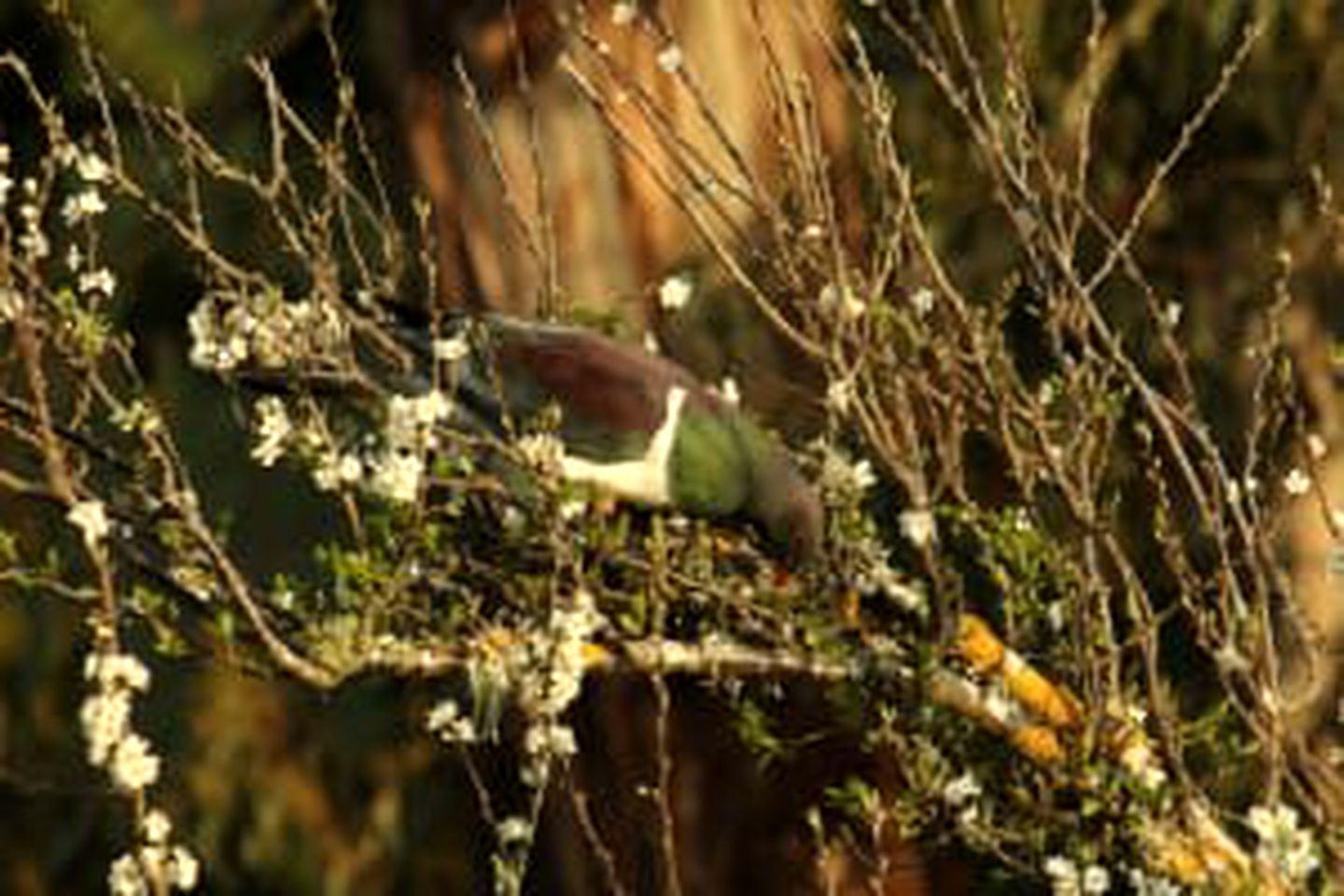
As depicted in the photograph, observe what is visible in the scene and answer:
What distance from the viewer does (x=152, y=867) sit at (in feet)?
13.4

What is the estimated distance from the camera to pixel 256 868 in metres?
14.8

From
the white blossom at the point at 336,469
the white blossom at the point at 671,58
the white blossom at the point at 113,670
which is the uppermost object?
the white blossom at the point at 671,58

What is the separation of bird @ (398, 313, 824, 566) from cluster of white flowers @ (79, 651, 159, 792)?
3.91 feet

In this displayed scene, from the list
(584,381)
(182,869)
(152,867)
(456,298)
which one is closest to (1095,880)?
(584,381)

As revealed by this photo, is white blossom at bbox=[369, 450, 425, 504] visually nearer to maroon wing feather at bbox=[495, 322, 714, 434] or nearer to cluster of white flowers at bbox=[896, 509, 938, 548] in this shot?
maroon wing feather at bbox=[495, 322, 714, 434]

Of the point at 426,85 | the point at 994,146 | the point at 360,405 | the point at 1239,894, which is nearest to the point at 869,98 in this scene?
the point at 994,146

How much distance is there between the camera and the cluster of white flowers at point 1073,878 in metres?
5.12

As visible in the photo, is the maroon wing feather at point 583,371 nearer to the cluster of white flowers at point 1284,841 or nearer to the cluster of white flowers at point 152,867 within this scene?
the cluster of white flowers at point 152,867

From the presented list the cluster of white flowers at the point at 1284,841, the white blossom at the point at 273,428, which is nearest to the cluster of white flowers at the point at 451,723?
the white blossom at the point at 273,428

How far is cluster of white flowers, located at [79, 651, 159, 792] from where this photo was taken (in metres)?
4.27

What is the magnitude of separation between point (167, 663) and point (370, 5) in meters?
4.23

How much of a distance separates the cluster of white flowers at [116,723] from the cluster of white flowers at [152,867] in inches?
2.5

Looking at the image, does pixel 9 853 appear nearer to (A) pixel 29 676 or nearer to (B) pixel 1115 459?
(A) pixel 29 676

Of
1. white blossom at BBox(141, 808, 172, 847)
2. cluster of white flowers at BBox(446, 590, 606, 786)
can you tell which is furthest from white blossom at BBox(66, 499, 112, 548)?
cluster of white flowers at BBox(446, 590, 606, 786)
